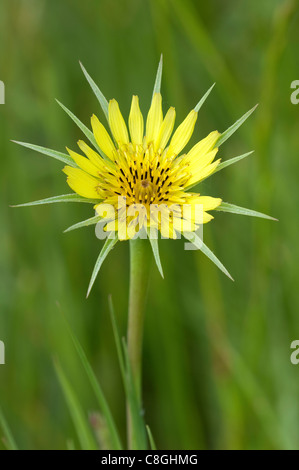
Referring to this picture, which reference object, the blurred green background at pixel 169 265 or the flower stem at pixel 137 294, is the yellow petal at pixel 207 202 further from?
the blurred green background at pixel 169 265

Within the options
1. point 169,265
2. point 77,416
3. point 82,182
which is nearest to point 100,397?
point 77,416

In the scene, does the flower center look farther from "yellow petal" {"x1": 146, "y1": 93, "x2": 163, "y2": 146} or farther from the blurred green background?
the blurred green background

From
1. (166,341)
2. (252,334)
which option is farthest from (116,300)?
(252,334)

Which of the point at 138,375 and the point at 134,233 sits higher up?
the point at 134,233

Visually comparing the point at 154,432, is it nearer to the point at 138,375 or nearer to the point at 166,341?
the point at 166,341

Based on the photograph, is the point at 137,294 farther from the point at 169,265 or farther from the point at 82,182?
the point at 169,265
